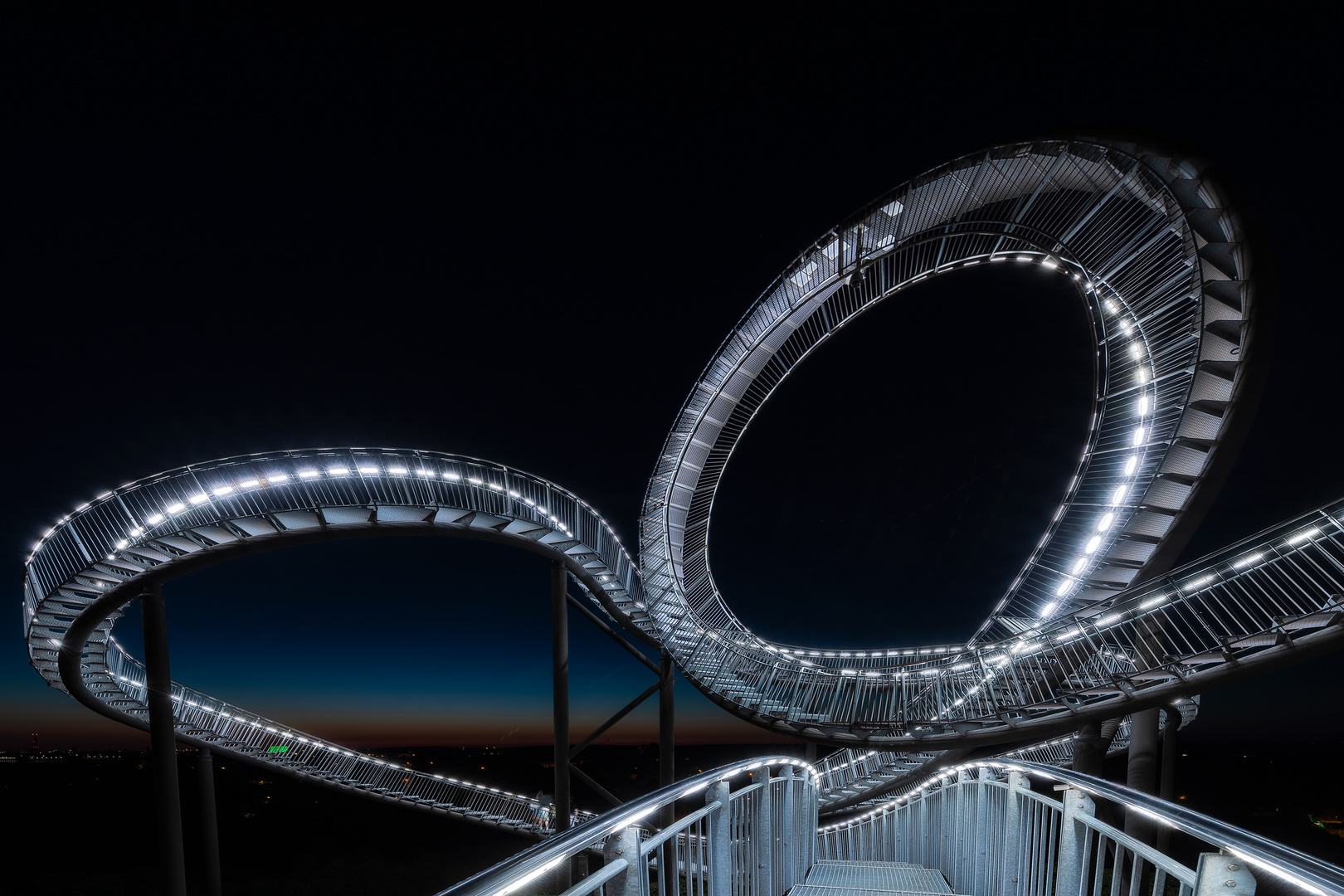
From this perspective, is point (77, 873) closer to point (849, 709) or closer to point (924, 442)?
point (849, 709)

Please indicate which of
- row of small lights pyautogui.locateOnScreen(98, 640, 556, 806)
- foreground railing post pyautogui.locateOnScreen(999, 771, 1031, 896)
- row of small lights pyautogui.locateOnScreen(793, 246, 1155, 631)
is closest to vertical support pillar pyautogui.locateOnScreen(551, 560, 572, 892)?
row of small lights pyautogui.locateOnScreen(98, 640, 556, 806)

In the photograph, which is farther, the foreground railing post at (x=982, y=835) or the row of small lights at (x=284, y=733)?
the row of small lights at (x=284, y=733)

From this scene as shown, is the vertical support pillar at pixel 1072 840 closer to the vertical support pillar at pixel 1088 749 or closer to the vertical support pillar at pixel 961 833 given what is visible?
the vertical support pillar at pixel 961 833

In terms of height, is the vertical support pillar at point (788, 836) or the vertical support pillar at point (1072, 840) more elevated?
the vertical support pillar at point (1072, 840)

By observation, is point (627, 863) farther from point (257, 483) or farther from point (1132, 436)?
point (1132, 436)

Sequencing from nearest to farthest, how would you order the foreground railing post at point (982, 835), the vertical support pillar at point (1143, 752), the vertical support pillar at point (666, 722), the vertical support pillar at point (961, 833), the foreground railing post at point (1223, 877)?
the foreground railing post at point (1223, 877)
the foreground railing post at point (982, 835)
the vertical support pillar at point (961, 833)
the vertical support pillar at point (1143, 752)
the vertical support pillar at point (666, 722)

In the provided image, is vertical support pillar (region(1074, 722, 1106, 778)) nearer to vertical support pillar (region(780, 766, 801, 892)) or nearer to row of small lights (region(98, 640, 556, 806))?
vertical support pillar (region(780, 766, 801, 892))

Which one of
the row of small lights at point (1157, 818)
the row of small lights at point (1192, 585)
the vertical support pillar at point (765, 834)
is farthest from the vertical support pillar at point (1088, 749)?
the vertical support pillar at point (765, 834)
